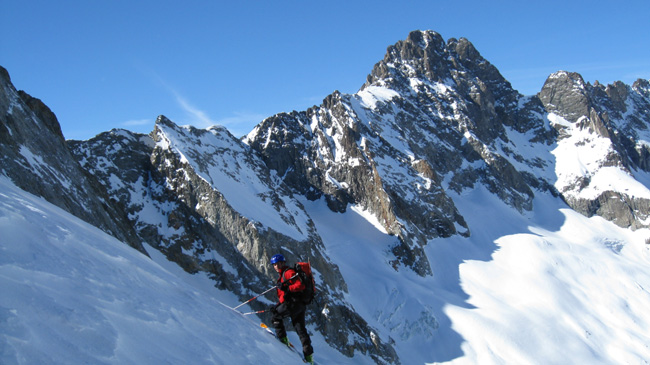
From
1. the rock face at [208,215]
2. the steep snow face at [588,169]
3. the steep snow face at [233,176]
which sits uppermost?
the steep snow face at [588,169]

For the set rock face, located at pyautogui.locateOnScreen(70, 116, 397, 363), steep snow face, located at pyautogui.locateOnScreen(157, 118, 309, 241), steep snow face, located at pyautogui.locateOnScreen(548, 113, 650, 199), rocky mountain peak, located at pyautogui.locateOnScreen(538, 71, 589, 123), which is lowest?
rock face, located at pyautogui.locateOnScreen(70, 116, 397, 363)

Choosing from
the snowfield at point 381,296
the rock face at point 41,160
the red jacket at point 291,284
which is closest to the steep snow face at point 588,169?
the snowfield at point 381,296

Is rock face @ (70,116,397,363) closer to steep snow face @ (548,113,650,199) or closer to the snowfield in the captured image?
the snowfield

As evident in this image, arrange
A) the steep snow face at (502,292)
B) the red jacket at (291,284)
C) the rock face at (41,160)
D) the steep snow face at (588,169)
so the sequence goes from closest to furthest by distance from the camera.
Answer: the red jacket at (291,284)
the rock face at (41,160)
the steep snow face at (502,292)
the steep snow face at (588,169)

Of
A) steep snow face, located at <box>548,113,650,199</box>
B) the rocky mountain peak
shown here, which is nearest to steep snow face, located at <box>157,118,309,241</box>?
steep snow face, located at <box>548,113,650,199</box>

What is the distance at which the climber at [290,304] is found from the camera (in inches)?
427

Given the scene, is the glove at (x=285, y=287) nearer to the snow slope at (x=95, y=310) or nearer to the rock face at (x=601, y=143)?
the snow slope at (x=95, y=310)

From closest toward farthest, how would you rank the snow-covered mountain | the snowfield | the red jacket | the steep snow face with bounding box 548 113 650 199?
the snowfield → the red jacket → the snow-covered mountain → the steep snow face with bounding box 548 113 650 199

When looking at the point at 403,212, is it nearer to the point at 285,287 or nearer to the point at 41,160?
the point at 41,160

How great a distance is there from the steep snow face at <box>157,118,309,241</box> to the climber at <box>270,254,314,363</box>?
39893 mm

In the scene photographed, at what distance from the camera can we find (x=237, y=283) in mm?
46281

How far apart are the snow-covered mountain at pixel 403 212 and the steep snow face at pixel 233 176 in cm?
26

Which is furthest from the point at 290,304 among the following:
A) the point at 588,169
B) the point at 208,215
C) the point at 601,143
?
the point at 601,143

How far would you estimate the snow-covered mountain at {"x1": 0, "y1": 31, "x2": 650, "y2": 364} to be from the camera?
45.8 m
